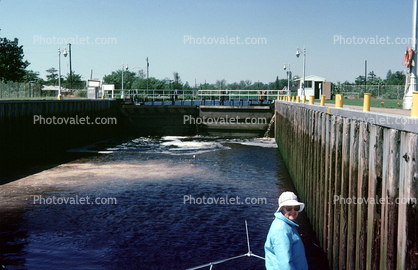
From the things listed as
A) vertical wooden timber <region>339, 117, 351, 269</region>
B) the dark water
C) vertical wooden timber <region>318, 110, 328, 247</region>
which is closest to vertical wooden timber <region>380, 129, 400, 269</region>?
vertical wooden timber <region>339, 117, 351, 269</region>

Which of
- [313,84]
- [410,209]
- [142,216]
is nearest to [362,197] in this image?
[410,209]

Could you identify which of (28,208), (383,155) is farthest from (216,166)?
(383,155)

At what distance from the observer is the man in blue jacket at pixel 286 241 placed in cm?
411

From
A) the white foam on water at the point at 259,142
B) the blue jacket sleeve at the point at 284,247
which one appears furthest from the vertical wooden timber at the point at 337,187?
the white foam on water at the point at 259,142

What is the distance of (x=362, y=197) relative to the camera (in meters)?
5.90

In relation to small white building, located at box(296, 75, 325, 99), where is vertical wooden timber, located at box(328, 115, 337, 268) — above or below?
below

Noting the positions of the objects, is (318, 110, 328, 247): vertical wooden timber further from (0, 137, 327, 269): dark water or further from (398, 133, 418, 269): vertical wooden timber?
(398, 133, 418, 269): vertical wooden timber

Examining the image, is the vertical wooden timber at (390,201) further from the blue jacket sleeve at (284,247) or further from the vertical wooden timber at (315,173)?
the vertical wooden timber at (315,173)

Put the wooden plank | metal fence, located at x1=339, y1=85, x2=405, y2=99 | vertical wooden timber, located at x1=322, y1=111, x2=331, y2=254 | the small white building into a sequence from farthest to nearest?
the small white building, metal fence, located at x1=339, y1=85, x2=405, y2=99, vertical wooden timber, located at x1=322, y1=111, x2=331, y2=254, the wooden plank

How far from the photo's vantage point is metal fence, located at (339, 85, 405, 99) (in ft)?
163

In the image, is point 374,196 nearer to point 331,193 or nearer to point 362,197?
point 362,197

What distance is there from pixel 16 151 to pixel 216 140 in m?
17.8

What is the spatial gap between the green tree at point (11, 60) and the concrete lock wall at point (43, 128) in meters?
31.0

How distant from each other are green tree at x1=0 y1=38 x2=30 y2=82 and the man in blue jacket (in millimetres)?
62762
